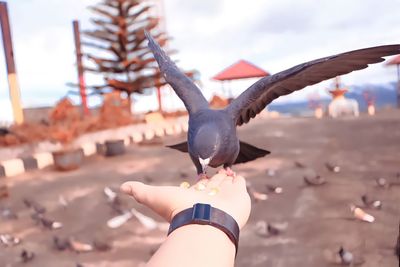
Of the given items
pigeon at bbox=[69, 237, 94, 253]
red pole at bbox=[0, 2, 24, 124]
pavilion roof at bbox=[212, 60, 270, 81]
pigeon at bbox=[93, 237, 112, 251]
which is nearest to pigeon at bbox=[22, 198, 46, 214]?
pigeon at bbox=[69, 237, 94, 253]

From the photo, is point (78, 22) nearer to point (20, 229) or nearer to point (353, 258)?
point (20, 229)

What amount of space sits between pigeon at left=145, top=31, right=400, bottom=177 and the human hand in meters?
0.22

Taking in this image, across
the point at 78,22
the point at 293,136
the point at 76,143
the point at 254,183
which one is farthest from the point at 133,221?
the point at 78,22

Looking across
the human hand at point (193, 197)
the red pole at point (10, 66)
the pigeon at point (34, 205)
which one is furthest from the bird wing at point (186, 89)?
the red pole at point (10, 66)

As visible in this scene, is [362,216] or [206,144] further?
[362,216]

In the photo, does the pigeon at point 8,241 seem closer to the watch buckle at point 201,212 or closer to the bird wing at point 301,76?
the bird wing at point 301,76

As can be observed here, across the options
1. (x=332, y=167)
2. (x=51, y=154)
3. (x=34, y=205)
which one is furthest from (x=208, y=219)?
(x=51, y=154)

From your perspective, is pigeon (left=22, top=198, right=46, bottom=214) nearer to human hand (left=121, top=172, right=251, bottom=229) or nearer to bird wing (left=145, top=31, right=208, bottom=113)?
bird wing (left=145, top=31, right=208, bottom=113)

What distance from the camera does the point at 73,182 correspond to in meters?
6.48

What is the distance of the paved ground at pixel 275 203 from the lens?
142 inches

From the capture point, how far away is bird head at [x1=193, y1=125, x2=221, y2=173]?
1.50 m

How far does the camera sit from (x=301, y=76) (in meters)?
1.63

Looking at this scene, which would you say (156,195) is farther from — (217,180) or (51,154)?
(51,154)

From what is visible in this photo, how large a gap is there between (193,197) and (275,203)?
3.77 meters
